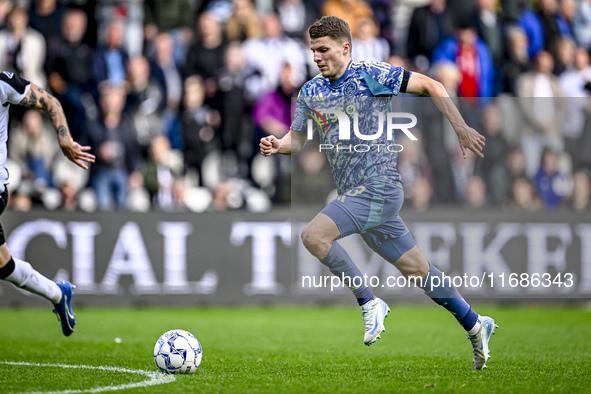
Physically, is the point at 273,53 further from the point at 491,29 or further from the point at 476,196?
the point at 476,196

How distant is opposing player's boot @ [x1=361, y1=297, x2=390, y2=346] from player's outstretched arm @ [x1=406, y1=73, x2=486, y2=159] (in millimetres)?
1283

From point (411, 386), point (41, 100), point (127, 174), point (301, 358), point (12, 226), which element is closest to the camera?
point (411, 386)

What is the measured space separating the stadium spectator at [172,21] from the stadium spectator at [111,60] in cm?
63

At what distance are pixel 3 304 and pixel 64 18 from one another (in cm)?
465

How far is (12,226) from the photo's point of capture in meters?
11.3

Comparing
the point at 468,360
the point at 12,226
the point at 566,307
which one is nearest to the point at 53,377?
the point at 468,360

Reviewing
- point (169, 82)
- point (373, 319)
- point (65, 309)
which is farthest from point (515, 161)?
point (65, 309)

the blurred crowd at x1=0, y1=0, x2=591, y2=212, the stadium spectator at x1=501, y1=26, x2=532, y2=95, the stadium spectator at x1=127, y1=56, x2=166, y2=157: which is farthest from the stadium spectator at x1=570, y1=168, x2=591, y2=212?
the stadium spectator at x1=127, y1=56, x2=166, y2=157

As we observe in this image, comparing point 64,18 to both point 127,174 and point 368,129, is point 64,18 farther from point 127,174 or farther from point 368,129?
point 368,129

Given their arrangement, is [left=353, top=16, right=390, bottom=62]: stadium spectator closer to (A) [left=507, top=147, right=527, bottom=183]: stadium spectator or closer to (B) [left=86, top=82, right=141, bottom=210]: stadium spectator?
(A) [left=507, top=147, right=527, bottom=183]: stadium spectator

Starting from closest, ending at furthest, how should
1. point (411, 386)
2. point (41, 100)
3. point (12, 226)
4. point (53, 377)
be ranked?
point (411, 386)
point (53, 377)
point (41, 100)
point (12, 226)

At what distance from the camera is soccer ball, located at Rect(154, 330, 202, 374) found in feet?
19.3

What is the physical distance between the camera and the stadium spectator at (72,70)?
12.3 m

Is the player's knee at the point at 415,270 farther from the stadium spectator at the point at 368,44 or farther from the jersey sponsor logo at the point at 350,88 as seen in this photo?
the stadium spectator at the point at 368,44
